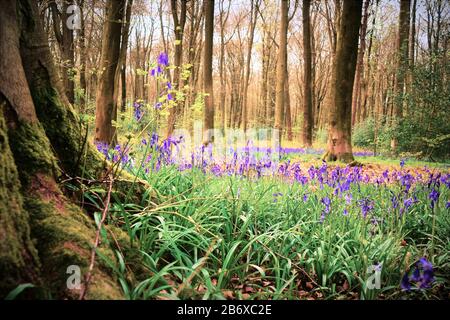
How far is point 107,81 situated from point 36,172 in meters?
6.15

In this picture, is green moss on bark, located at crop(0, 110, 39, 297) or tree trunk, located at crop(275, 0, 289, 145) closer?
green moss on bark, located at crop(0, 110, 39, 297)

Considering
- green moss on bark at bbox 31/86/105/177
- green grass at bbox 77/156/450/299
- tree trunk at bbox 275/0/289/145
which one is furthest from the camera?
tree trunk at bbox 275/0/289/145

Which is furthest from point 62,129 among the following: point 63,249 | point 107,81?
point 107,81

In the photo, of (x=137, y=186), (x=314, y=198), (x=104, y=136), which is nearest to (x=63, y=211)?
(x=137, y=186)

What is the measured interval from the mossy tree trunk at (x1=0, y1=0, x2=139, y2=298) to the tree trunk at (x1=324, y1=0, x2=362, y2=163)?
6.96 metres

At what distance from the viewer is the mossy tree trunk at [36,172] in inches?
46.3

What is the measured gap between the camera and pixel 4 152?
129 cm

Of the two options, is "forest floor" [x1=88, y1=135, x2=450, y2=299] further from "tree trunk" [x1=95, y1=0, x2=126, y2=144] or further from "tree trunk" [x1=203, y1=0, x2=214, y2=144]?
"tree trunk" [x1=203, y1=0, x2=214, y2=144]

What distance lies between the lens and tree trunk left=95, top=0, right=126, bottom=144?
22.1 ft

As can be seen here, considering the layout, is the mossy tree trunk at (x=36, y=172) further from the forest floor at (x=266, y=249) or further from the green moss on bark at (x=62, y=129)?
the forest floor at (x=266, y=249)

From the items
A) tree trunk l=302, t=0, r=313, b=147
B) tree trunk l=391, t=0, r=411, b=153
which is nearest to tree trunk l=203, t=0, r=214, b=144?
tree trunk l=302, t=0, r=313, b=147

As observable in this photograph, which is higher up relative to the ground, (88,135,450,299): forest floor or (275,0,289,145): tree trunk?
(275,0,289,145): tree trunk

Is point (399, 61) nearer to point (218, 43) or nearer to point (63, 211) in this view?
point (63, 211)

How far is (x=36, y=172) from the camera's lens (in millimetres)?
1496
